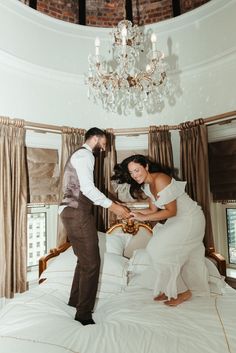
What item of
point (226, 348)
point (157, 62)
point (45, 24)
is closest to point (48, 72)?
point (45, 24)

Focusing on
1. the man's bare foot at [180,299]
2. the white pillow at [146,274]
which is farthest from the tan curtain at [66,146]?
the man's bare foot at [180,299]

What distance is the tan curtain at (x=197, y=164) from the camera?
3.47m

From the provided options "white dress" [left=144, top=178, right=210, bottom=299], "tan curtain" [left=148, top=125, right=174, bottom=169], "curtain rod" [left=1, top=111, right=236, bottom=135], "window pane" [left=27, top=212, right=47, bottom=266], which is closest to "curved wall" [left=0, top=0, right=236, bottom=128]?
"curtain rod" [left=1, top=111, right=236, bottom=135]

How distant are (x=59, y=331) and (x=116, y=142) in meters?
2.74

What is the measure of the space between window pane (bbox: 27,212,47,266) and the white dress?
71.6 inches

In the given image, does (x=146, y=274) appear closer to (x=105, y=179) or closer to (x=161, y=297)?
(x=161, y=297)

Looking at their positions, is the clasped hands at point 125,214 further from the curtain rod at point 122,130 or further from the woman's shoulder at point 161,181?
the curtain rod at point 122,130

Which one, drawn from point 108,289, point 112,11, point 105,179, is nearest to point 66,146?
point 105,179

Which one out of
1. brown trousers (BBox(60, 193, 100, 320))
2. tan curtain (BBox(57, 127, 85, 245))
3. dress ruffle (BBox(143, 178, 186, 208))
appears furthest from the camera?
tan curtain (BBox(57, 127, 85, 245))

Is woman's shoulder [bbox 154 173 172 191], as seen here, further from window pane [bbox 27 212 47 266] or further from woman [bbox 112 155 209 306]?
window pane [bbox 27 212 47 266]

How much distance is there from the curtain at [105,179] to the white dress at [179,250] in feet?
4.14

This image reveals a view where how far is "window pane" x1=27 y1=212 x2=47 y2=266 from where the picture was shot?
3.77 metres

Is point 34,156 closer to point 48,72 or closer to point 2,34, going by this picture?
point 48,72

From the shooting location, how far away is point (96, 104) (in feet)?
13.7
